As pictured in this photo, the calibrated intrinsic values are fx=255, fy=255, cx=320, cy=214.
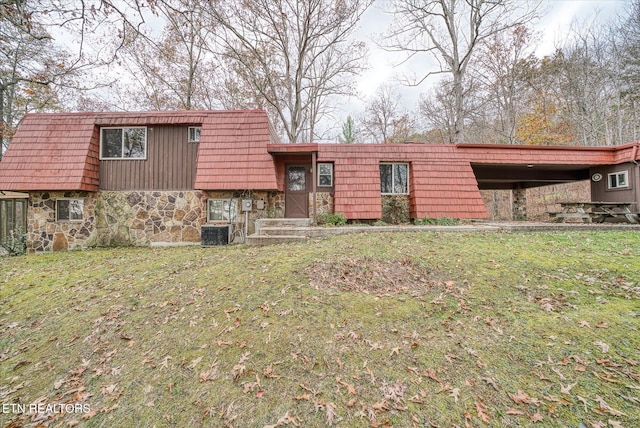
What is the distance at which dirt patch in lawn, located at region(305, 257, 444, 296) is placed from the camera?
4.30 meters

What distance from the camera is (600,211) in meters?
10.2

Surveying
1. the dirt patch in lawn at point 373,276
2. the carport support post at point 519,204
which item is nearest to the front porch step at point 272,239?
the dirt patch in lawn at point 373,276

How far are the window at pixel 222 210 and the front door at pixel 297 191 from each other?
2018 mm

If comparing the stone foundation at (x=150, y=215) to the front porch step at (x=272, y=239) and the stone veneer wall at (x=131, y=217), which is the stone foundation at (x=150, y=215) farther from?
the front porch step at (x=272, y=239)

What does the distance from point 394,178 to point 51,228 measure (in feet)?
43.1

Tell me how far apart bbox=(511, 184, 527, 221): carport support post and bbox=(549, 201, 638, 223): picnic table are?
3.36 meters

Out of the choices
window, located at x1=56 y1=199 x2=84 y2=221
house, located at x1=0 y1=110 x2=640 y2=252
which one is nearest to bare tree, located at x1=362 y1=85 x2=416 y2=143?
house, located at x1=0 y1=110 x2=640 y2=252

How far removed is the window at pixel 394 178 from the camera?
1068 centimetres

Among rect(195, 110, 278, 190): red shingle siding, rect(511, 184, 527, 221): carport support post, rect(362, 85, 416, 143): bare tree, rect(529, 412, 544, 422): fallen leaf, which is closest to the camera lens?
rect(529, 412, 544, 422): fallen leaf

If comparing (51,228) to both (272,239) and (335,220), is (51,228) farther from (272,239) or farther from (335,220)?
(335,220)

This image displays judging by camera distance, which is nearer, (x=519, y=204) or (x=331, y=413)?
(x=331, y=413)

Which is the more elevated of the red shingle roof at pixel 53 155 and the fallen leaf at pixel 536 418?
the red shingle roof at pixel 53 155

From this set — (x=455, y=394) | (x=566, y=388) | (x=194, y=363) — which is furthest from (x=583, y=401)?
(x=194, y=363)

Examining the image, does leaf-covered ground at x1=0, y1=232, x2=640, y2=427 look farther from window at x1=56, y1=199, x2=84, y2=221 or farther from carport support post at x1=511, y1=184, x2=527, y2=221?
carport support post at x1=511, y1=184, x2=527, y2=221
